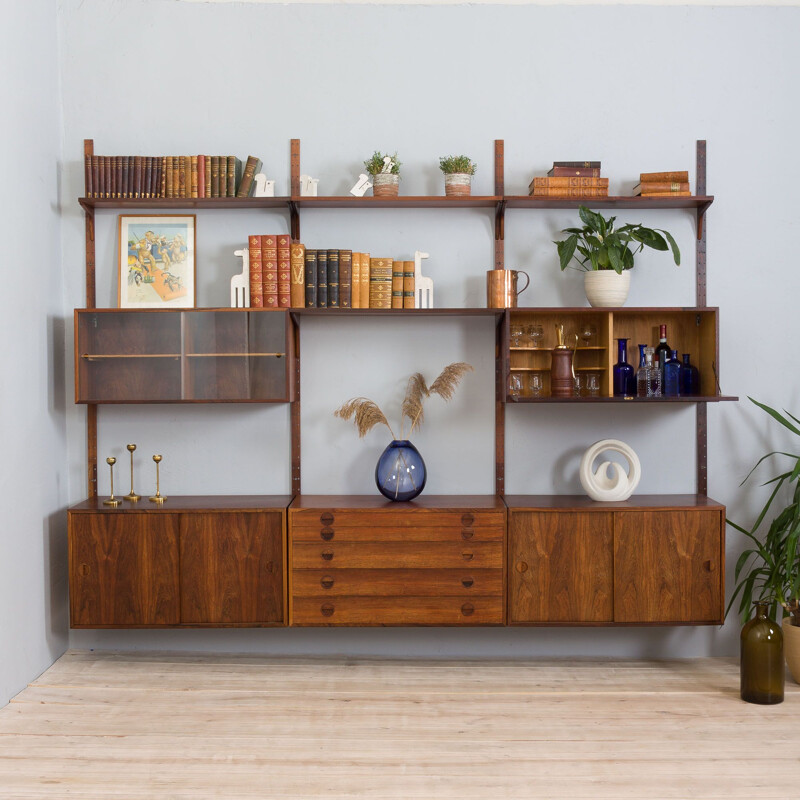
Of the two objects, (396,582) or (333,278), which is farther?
(333,278)

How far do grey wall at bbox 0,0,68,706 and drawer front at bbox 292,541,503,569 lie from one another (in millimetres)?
1095

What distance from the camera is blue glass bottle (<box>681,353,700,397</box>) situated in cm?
360

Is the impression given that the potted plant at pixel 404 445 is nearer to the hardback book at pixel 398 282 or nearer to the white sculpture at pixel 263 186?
the hardback book at pixel 398 282

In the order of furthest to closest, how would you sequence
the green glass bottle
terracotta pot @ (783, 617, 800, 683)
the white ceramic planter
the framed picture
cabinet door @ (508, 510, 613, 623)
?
the framed picture → the white ceramic planter → cabinet door @ (508, 510, 613, 623) → terracotta pot @ (783, 617, 800, 683) → the green glass bottle

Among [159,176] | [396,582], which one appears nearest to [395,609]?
[396,582]

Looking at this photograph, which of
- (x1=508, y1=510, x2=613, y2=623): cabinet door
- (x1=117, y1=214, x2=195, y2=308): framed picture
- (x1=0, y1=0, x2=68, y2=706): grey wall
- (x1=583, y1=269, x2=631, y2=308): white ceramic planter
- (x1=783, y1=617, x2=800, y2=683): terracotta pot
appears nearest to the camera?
(x1=0, y1=0, x2=68, y2=706): grey wall

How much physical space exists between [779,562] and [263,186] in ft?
Result: 9.05

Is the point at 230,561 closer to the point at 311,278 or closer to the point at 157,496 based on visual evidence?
the point at 157,496

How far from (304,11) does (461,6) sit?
0.72 metres

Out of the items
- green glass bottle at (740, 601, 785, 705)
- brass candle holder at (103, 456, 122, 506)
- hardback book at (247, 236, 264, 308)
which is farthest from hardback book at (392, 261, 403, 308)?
green glass bottle at (740, 601, 785, 705)

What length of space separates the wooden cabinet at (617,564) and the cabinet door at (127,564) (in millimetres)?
1444

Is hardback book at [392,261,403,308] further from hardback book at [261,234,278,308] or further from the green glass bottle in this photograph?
the green glass bottle

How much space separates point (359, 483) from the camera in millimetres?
3801

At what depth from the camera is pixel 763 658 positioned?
3.08 metres
